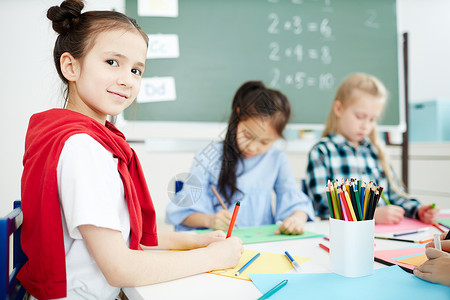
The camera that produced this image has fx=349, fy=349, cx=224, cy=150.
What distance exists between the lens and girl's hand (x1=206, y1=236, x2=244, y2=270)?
25.0 inches

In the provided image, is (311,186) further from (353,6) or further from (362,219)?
(353,6)

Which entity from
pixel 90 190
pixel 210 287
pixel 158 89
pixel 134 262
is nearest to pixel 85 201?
pixel 90 190

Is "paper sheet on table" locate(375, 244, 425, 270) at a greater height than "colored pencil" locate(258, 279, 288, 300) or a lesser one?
lesser

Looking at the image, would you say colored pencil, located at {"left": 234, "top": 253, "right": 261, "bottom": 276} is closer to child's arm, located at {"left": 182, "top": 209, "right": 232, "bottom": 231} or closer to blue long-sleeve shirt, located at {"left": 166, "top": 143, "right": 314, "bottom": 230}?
child's arm, located at {"left": 182, "top": 209, "right": 232, "bottom": 231}

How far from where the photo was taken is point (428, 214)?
44.7 inches

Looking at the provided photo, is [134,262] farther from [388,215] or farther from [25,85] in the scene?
[25,85]

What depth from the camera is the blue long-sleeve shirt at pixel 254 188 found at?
1277 millimetres

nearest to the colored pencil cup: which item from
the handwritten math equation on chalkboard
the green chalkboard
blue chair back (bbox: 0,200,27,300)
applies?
blue chair back (bbox: 0,200,27,300)

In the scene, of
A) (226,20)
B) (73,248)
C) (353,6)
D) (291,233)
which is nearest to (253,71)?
(226,20)

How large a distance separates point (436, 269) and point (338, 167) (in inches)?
40.1

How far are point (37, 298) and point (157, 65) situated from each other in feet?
4.73

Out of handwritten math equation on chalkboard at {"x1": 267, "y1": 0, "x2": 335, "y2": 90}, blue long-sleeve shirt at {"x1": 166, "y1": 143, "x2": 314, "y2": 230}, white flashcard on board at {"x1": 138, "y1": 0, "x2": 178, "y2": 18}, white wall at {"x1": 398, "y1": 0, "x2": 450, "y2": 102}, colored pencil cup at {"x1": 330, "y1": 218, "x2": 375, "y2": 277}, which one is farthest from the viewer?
white wall at {"x1": 398, "y1": 0, "x2": 450, "y2": 102}

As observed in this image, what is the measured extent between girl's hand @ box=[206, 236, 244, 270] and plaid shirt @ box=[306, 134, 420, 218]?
872mm

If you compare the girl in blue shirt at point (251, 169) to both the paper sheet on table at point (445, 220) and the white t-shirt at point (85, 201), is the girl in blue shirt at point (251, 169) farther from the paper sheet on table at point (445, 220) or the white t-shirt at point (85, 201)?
the white t-shirt at point (85, 201)
